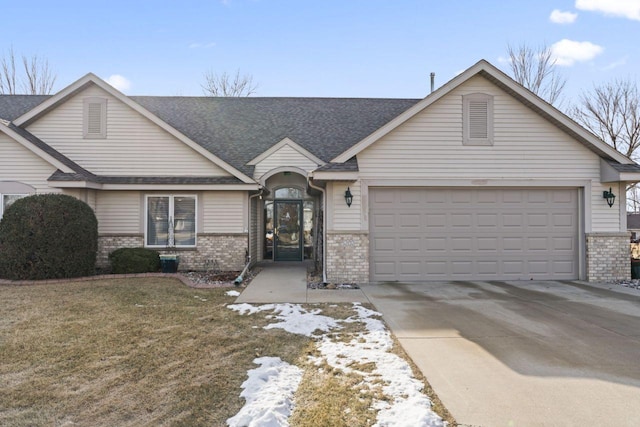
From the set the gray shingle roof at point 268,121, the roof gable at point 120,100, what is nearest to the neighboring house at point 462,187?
the roof gable at point 120,100

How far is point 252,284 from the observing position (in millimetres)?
9609

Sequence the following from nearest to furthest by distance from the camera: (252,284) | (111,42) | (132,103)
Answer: (252,284), (132,103), (111,42)

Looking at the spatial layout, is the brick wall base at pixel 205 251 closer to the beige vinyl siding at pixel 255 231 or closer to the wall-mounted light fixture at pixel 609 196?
the beige vinyl siding at pixel 255 231

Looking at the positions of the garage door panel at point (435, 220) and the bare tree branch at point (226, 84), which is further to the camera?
the bare tree branch at point (226, 84)

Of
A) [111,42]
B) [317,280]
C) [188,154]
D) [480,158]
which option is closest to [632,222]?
[480,158]

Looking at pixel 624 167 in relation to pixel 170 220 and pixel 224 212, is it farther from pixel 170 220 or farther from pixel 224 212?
pixel 170 220

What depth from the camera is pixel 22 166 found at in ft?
36.0

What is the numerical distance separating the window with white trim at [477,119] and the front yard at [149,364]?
5.79 metres

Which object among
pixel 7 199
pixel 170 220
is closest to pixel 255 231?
pixel 170 220

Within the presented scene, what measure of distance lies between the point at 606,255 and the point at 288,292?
8.42 meters

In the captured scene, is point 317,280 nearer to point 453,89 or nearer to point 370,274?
point 370,274

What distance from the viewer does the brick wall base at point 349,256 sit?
32.0ft

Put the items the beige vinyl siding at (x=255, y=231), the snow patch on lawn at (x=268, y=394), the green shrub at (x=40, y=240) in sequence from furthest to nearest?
1. the beige vinyl siding at (x=255, y=231)
2. the green shrub at (x=40, y=240)
3. the snow patch on lawn at (x=268, y=394)

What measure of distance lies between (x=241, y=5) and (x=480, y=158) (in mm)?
9399
